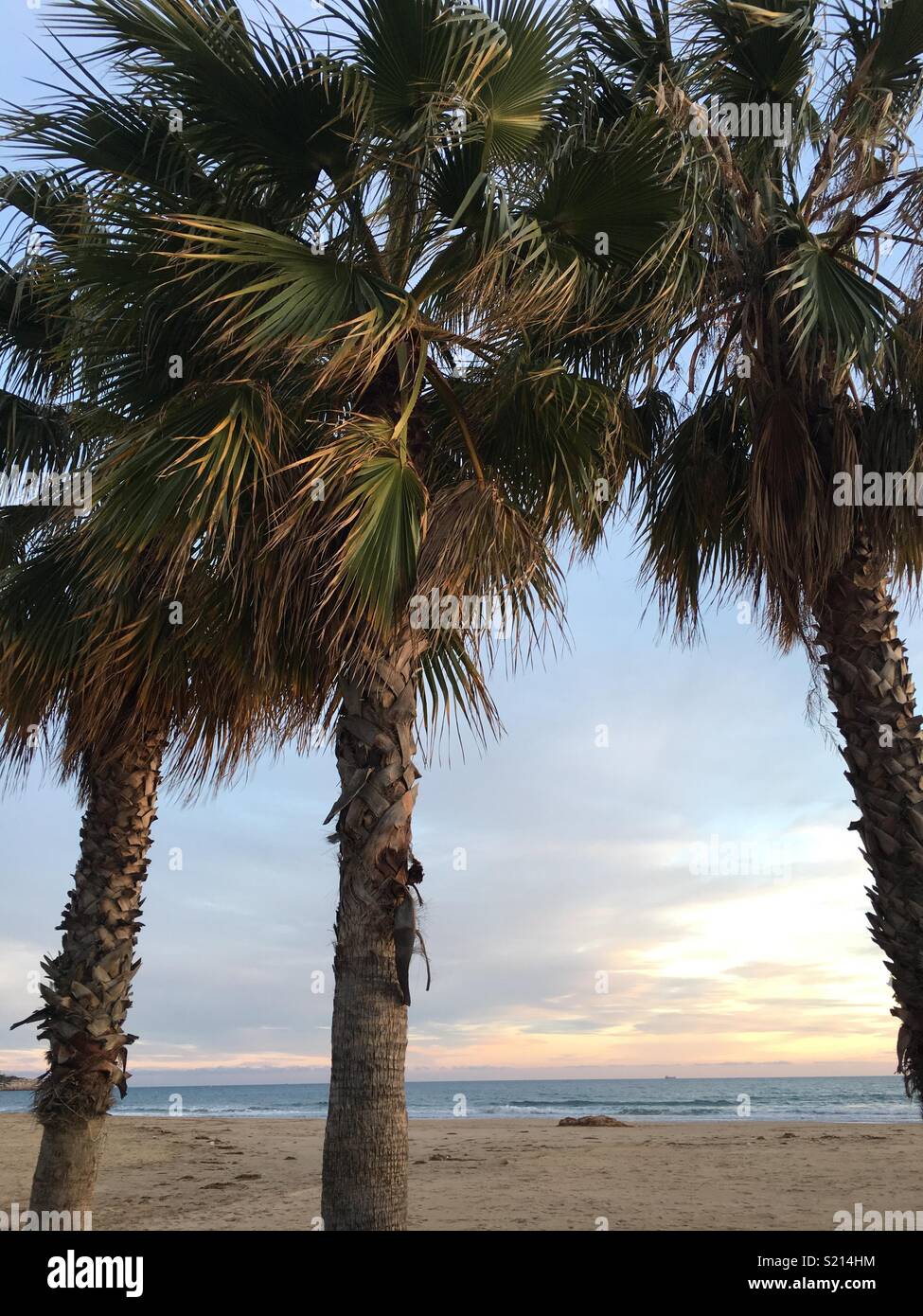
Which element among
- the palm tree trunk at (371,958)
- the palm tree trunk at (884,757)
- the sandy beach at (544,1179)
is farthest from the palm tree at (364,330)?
the sandy beach at (544,1179)

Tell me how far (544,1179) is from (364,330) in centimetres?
1366

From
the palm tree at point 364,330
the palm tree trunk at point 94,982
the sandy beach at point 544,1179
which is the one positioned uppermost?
the palm tree at point 364,330

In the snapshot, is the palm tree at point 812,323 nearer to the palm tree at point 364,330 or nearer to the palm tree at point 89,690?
the palm tree at point 364,330

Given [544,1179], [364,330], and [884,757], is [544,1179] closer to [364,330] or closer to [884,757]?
[884,757]

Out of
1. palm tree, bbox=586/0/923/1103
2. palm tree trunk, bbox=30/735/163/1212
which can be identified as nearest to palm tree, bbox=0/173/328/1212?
palm tree trunk, bbox=30/735/163/1212

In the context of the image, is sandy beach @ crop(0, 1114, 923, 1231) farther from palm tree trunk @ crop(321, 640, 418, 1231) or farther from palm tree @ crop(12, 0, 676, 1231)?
palm tree @ crop(12, 0, 676, 1231)

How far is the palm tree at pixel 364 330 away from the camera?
18.8 feet


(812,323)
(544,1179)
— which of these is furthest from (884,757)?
(544,1179)

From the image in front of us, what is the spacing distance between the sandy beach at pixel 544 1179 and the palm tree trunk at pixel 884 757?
5.89 meters

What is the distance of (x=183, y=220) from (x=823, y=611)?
187 inches

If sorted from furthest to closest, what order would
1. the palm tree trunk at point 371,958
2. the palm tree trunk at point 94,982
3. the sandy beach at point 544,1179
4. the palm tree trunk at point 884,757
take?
the sandy beach at point 544,1179
the palm tree trunk at point 94,982
the palm tree trunk at point 884,757
the palm tree trunk at point 371,958

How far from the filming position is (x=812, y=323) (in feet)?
21.0

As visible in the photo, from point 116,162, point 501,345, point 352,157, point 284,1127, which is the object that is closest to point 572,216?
point 501,345

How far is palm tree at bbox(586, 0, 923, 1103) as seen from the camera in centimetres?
659
